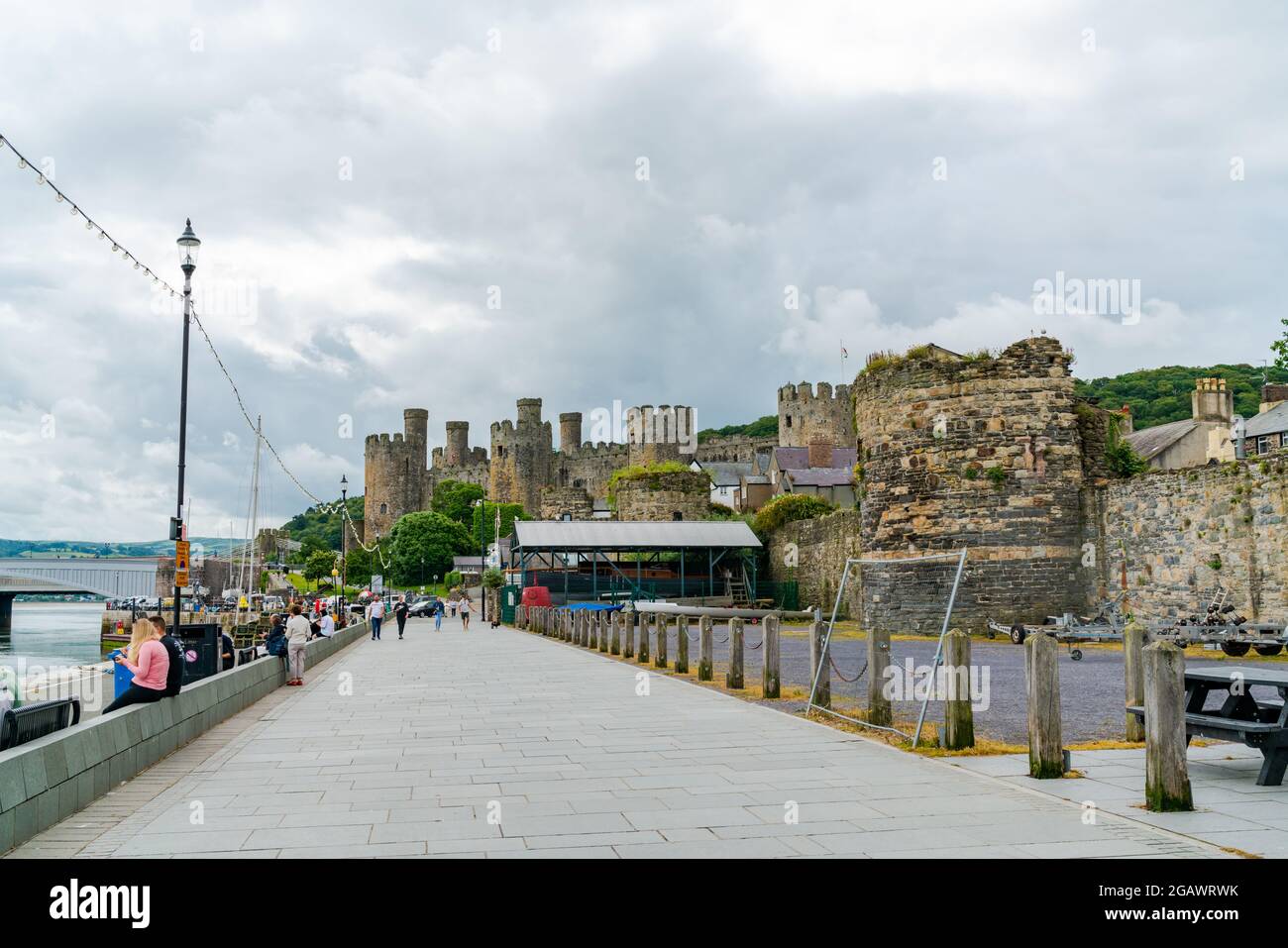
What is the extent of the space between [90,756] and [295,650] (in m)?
11.8

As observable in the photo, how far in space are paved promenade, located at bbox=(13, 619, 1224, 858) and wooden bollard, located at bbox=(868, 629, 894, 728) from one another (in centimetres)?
54

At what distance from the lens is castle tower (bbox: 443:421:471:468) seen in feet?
402

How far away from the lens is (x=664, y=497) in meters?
56.6

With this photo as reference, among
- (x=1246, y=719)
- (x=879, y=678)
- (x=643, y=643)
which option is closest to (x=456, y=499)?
(x=643, y=643)

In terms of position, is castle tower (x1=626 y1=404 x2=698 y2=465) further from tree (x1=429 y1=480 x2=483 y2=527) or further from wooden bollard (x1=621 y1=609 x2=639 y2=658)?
wooden bollard (x1=621 y1=609 x2=639 y2=658)

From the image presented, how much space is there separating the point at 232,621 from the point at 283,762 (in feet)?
206

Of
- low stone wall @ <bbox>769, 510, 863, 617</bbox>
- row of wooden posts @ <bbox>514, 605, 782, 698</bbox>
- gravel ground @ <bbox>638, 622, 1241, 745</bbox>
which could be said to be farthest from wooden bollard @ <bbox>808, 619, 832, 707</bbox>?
low stone wall @ <bbox>769, 510, 863, 617</bbox>

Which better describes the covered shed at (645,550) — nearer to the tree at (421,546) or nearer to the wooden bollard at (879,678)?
the wooden bollard at (879,678)

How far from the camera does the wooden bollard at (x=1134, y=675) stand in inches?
360

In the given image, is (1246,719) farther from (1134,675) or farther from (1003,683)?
(1003,683)

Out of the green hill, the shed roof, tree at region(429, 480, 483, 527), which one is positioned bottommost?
the shed roof
